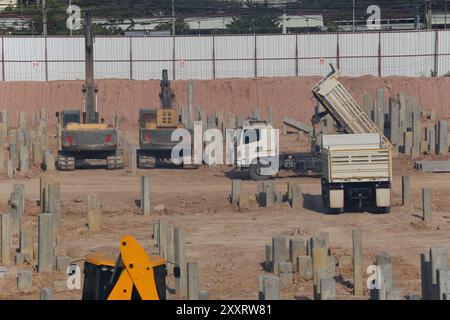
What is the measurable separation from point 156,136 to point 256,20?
125ft

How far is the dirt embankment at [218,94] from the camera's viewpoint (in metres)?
60.8

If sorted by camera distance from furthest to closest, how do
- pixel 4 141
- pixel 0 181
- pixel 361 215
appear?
pixel 4 141
pixel 0 181
pixel 361 215

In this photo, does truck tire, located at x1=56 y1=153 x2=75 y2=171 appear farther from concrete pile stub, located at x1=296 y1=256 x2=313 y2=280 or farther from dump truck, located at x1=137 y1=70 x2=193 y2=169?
concrete pile stub, located at x1=296 y1=256 x2=313 y2=280

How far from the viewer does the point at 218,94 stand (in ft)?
202

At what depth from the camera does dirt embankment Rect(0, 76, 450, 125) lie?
6075 cm

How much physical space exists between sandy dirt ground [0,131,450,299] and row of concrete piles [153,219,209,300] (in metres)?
0.32

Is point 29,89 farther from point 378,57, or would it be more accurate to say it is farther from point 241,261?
point 241,261

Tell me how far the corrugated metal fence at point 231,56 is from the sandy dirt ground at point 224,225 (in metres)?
25.6

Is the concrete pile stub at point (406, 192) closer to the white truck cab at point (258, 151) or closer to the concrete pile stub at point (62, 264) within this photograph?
the white truck cab at point (258, 151)

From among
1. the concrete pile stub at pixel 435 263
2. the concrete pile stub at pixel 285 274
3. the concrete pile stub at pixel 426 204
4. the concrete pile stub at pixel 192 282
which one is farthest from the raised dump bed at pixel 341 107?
the concrete pile stub at pixel 192 282

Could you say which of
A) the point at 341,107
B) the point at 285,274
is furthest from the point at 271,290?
the point at 341,107

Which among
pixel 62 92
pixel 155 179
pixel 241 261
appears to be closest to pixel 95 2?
pixel 62 92

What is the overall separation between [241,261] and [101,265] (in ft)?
25.3

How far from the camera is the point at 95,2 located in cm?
7481
